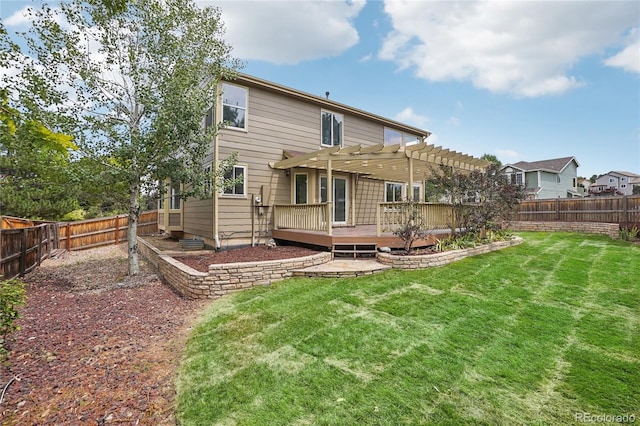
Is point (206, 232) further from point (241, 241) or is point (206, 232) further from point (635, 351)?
point (635, 351)

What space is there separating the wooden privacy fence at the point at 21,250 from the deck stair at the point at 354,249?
22.7 feet

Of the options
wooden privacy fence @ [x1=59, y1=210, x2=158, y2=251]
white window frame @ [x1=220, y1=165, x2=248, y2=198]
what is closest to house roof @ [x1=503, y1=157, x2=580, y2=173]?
white window frame @ [x1=220, y1=165, x2=248, y2=198]

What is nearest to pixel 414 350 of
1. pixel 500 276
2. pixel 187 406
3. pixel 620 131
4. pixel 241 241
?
pixel 187 406

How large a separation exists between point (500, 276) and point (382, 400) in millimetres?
5082

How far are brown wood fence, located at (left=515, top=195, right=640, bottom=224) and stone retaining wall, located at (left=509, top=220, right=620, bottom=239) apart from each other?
1.01m

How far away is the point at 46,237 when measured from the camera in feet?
35.7

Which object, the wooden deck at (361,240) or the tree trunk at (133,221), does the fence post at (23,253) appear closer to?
the tree trunk at (133,221)

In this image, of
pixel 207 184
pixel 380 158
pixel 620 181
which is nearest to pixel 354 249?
pixel 380 158

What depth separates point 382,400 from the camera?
276 cm

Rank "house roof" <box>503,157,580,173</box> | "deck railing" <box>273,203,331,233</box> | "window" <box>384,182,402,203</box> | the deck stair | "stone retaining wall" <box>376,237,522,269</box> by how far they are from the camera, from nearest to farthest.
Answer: "stone retaining wall" <box>376,237,522,269</box> < the deck stair < "deck railing" <box>273,203,331,233</box> < "window" <box>384,182,402,203</box> < "house roof" <box>503,157,580,173</box>

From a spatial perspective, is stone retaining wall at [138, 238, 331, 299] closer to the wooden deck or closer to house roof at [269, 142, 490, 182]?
the wooden deck

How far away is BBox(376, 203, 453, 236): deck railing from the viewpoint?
26.7ft

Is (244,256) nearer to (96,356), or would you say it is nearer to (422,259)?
(96,356)
